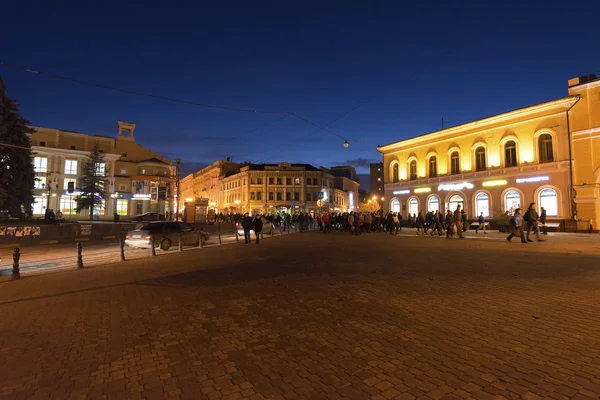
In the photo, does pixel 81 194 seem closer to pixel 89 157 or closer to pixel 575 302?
pixel 89 157

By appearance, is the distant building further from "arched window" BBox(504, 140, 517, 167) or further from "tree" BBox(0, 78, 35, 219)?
"tree" BBox(0, 78, 35, 219)

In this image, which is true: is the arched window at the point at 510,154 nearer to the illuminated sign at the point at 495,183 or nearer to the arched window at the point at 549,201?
the illuminated sign at the point at 495,183

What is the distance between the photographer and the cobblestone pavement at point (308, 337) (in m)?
3.36

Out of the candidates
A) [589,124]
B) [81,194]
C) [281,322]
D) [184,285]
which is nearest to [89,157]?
[81,194]

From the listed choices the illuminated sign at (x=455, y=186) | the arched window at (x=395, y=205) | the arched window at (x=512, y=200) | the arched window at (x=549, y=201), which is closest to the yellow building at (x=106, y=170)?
the arched window at (x=395, y=205)

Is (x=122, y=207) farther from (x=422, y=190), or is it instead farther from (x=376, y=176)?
(x=376, y=176)

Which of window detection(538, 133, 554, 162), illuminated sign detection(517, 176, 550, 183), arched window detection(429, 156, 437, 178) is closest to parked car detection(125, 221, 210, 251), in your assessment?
illuminated sign detection(517, 176, 550, 183)

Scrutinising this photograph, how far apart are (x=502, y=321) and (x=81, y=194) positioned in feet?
180

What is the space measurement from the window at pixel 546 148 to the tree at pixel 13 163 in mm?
42588

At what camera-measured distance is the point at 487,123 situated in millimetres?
32094

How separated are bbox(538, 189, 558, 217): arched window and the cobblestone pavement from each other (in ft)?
75.4

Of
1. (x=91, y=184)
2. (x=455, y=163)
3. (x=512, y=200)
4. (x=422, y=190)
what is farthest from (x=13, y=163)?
(x=512, y=200)

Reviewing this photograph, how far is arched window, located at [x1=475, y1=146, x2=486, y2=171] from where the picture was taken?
3303cm

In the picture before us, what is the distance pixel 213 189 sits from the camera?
85.1 meters
